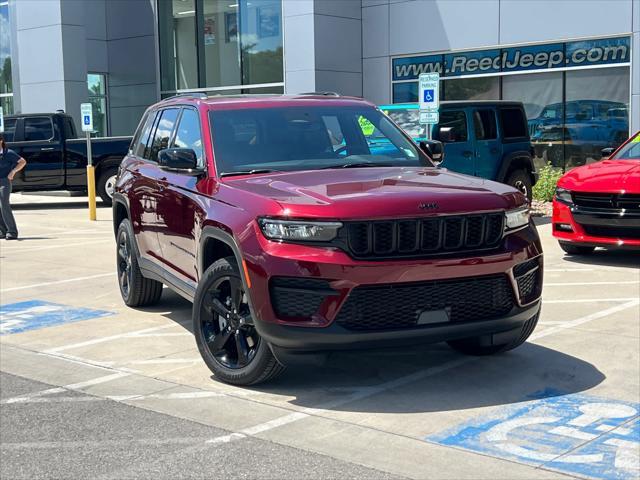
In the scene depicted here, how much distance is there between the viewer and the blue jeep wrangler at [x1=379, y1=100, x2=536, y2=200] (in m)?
15.7

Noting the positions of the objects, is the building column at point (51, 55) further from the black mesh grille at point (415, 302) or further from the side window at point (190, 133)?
the black mesh grille at point (415, 302)

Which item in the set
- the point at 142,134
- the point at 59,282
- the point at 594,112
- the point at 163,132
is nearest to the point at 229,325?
the point at 163,132


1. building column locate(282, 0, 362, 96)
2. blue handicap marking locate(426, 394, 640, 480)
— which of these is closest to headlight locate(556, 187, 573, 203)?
blue handicap marking locate(426, 394, 640, 480)

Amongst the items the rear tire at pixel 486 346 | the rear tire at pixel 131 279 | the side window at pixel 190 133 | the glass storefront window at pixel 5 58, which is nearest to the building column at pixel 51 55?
the glass storefront window at pixel 5 58

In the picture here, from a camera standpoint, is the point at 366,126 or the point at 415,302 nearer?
the point at 415,302

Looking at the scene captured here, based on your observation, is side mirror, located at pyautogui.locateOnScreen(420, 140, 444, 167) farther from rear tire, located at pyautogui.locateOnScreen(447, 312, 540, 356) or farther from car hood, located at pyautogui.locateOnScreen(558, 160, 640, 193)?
car hood, located at pyautogui.locateOnScreen(558, 160, 640, 193)

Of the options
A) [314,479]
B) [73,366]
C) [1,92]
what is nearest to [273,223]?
[314,479]

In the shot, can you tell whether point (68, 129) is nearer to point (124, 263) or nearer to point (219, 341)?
point (124, 263)

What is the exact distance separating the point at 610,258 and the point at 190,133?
6554 mm

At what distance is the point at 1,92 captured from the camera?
32.3m

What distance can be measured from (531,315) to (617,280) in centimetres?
436

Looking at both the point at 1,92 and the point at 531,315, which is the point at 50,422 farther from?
the point at 1,92

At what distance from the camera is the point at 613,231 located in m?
11.3

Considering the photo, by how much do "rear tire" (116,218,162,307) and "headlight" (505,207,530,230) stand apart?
12.2 ft
